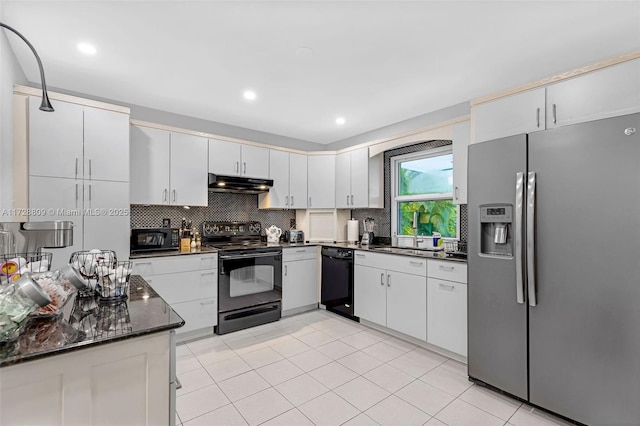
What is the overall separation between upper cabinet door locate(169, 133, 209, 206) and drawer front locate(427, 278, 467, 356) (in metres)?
2.70

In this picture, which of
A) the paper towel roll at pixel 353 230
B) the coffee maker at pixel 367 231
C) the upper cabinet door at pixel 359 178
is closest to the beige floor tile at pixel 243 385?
the coffee maker at pixel 367 231

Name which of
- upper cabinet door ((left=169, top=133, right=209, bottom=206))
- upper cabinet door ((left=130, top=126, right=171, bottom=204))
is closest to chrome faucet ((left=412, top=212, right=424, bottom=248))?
upper cabinet door ((left=169, top=133, right=209, bottom=206))

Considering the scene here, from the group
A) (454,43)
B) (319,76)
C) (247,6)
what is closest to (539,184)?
(454,43)

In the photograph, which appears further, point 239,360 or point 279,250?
point 279,250

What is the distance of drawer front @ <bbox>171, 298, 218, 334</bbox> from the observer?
309 cm

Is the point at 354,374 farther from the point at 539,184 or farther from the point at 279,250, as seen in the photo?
the point at 539,184

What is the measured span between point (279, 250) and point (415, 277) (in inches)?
66.3

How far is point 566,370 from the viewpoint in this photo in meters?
1.84

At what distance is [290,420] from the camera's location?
1918mm

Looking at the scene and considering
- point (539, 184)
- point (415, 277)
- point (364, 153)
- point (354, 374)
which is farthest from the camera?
point (364, 153)

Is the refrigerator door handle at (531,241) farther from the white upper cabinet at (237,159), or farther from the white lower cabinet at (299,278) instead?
the white upper cabinet at (237,159)

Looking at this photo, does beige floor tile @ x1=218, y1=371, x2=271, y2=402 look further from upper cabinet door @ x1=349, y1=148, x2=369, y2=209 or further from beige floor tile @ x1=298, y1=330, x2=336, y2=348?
upper cabinet door @ x1=349, y1=148, x2=369, y2=209

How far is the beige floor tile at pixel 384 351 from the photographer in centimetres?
278

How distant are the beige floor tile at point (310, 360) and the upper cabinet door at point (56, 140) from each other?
2541 millimetres
